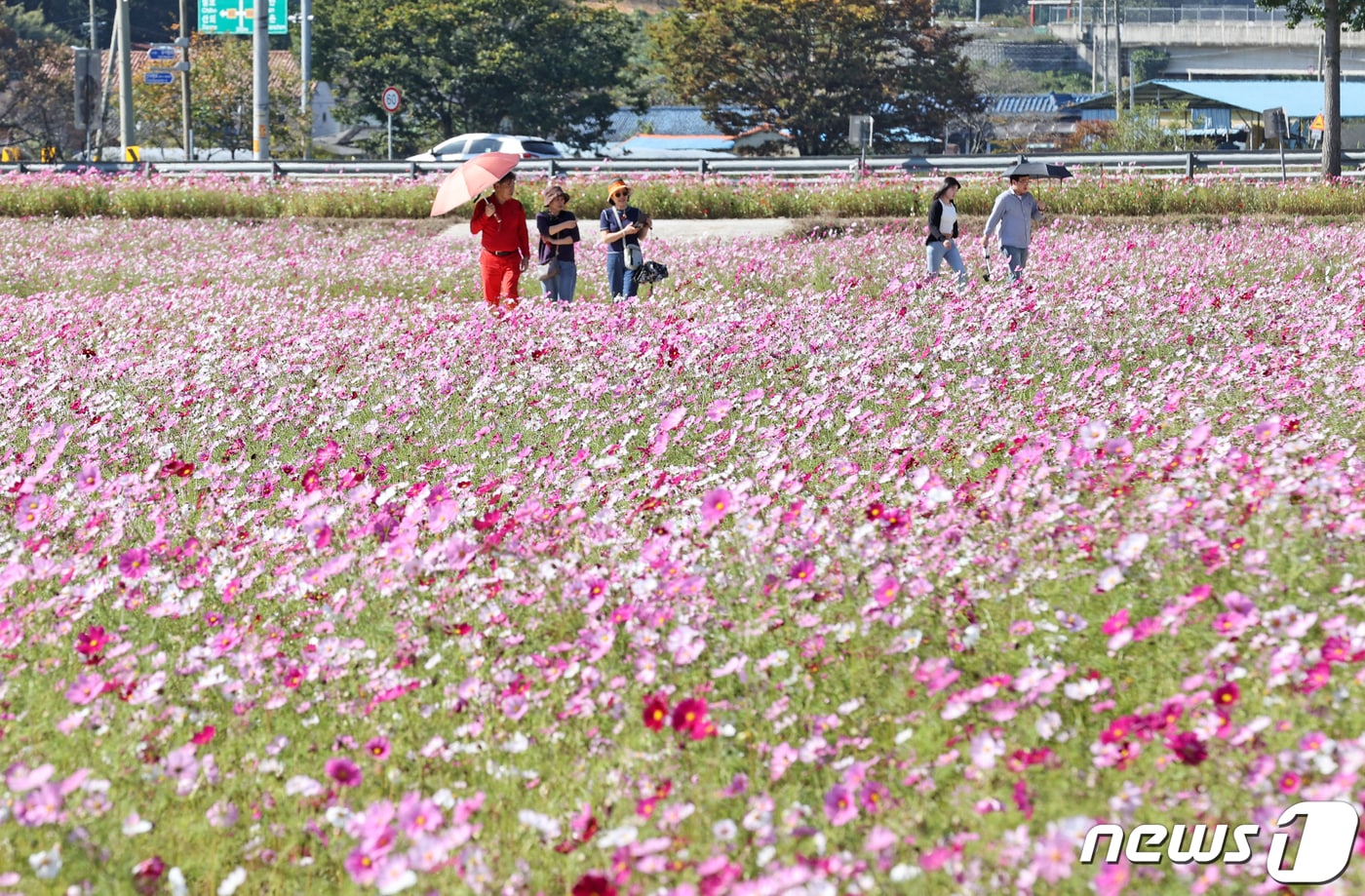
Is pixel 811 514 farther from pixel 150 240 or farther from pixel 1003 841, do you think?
pixel 150 240

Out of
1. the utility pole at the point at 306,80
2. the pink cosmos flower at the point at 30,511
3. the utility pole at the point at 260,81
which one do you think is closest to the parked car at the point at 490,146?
the utility pole at the point at 306,80

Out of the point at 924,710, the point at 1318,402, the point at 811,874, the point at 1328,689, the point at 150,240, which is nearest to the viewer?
the point at 811,874

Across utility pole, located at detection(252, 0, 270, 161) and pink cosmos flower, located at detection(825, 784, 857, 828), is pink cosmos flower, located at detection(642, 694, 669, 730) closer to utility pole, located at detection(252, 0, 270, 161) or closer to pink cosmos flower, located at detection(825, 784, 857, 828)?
pink cosmos flower, located at detection(825, 784, 857, 828)

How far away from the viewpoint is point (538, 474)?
6.61m

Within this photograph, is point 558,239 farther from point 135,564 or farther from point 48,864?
point 48,864

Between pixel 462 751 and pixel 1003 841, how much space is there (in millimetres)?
1520

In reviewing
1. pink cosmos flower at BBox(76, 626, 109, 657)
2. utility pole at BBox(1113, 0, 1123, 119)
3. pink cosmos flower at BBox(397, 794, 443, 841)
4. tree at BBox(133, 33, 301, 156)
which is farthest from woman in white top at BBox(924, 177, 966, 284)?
tree at BBox(133, 33, 301, 156)

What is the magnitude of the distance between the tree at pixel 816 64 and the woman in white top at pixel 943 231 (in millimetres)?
41770

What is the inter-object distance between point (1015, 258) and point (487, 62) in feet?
143

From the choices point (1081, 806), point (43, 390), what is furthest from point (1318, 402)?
point (43, 390)

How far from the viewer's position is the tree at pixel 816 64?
55.7 metres

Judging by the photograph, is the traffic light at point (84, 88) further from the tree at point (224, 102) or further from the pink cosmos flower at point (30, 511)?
the pink cosmos flower at point (30, 511)

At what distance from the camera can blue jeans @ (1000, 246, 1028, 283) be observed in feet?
47.2

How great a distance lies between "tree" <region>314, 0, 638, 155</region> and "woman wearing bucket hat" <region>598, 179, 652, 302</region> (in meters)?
43.4
